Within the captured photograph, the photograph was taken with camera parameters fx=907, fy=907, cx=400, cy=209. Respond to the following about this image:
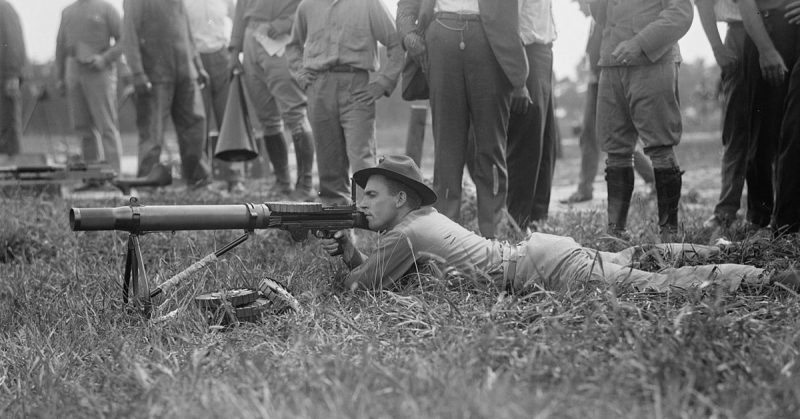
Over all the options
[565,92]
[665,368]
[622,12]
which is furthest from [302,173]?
[565,92]

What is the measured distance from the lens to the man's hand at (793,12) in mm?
5445

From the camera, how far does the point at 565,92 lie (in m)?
51.0

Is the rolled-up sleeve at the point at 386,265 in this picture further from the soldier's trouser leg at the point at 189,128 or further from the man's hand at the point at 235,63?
the soldier's trouser leg at the point at 189,128

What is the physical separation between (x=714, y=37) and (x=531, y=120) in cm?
130

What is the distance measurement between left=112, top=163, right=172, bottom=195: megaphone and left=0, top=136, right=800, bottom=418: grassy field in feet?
Answer: 10.8

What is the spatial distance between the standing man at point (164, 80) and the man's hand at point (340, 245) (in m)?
4.62

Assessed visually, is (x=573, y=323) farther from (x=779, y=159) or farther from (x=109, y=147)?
(x=109, y=147)

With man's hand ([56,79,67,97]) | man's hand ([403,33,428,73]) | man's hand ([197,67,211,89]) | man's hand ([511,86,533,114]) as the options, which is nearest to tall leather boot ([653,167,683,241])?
man's hand ([511,86,533,114])

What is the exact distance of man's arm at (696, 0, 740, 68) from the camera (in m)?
5.89

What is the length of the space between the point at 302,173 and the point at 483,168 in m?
2.51

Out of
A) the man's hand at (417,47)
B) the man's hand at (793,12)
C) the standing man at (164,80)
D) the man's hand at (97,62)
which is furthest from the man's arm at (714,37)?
the man's hand at (97,62)

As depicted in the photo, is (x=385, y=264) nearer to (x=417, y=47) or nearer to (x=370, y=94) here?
(x=417, y=47)

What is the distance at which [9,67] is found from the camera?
34.8 ft

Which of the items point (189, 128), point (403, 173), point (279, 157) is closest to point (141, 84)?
point (189, 128)
